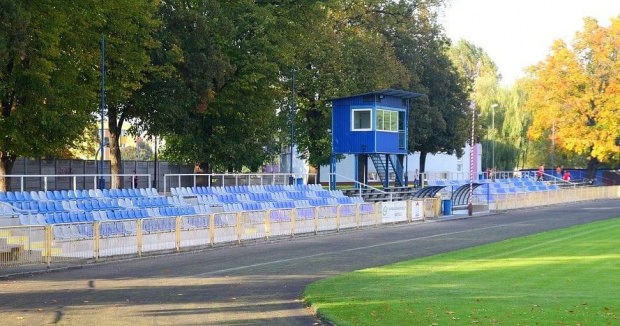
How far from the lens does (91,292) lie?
19.7 meters

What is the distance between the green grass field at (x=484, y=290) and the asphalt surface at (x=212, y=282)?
42.1 inches

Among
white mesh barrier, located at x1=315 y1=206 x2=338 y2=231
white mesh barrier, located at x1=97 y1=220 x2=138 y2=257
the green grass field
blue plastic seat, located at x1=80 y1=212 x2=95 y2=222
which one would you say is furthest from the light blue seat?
the green grass field

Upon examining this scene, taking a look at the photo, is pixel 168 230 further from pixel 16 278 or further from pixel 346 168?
pixel 346 168

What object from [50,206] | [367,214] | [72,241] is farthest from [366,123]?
[72,241]

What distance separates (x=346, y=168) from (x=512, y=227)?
181ft

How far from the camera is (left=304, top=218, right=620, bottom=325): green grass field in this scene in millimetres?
15695

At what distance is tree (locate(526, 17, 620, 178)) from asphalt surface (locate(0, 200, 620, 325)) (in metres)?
52.7

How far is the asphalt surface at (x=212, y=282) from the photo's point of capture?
1648 centimetres

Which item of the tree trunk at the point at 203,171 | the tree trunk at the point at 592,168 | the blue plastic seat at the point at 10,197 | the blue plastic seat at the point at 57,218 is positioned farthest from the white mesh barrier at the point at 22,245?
the tree trunk at the point at 592,168

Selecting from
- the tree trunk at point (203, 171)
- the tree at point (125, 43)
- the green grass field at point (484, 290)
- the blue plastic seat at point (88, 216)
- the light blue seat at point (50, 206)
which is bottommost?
the green grass field at point (484, 290)

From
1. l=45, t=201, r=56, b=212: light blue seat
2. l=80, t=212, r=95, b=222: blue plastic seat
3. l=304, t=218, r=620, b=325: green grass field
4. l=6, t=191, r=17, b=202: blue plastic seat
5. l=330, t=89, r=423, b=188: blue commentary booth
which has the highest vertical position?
l=330, t=89, r=423, b=188: blue commentary booth

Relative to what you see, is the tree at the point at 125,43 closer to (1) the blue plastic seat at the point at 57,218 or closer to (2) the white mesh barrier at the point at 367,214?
(2) the white mesh barrier at the point at 367,214

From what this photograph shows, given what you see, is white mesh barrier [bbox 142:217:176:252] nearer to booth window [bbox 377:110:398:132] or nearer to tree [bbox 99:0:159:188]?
tree [bbox 99:0:159:188]

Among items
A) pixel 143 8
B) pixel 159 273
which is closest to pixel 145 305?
pixel 159 273
